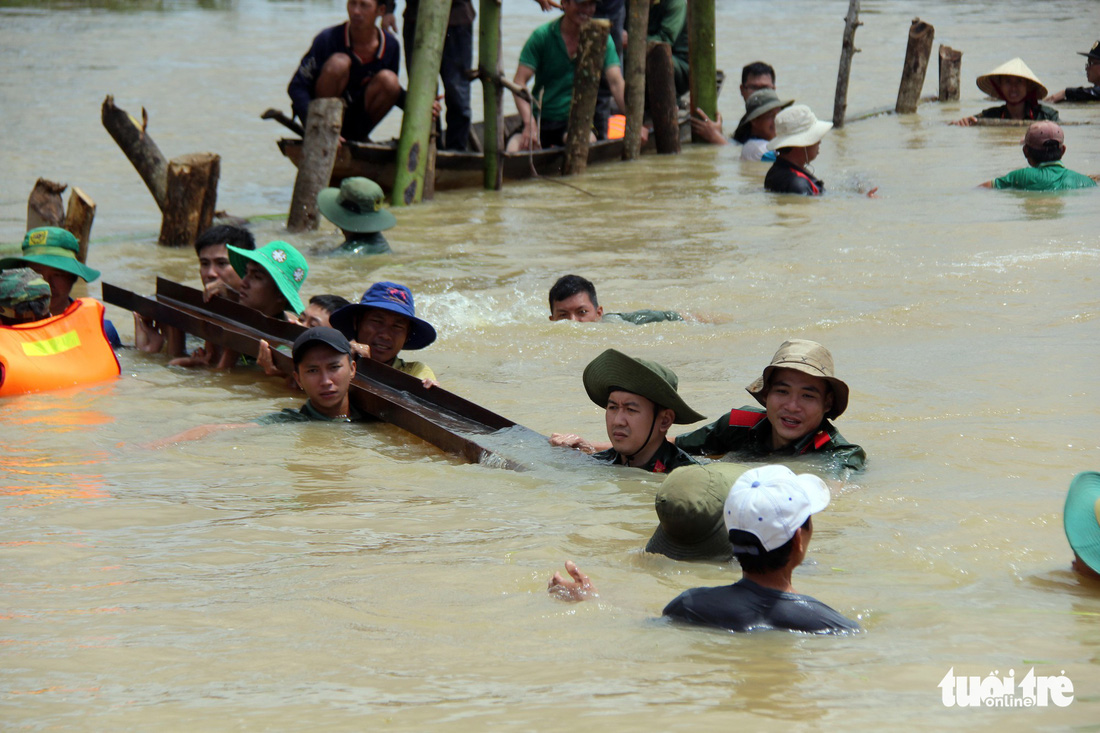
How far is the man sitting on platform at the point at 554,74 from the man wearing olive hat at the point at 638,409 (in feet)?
28.5

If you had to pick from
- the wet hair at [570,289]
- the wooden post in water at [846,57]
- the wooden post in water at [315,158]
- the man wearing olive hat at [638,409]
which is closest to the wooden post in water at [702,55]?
the wooden post in water at [846,57]

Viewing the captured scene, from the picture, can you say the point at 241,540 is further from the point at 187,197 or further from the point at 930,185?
the point at 930,185

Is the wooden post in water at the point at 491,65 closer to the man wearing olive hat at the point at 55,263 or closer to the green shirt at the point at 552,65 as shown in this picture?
the green shirt at the point at 552,65

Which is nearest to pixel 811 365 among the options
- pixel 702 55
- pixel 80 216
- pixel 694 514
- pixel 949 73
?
pixel 694 514

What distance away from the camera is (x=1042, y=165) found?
1182 centimetres

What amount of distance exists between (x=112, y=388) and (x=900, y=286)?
515 centimetres

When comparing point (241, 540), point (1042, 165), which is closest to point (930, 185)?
point (1042, 165)

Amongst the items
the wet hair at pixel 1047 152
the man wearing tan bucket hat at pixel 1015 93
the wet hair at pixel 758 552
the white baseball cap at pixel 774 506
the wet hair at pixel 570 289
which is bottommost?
the wet hair at pixel 570 289

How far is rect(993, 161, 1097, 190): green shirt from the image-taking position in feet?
38.6

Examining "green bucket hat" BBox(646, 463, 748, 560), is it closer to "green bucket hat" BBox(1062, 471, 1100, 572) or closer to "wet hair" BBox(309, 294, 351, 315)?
Answer: "green bucket hat" BBox(1062, 471, 1100, 572)

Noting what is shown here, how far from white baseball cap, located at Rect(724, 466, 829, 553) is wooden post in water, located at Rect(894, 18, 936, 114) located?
16515 mm

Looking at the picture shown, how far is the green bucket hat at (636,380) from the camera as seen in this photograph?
15.4ft

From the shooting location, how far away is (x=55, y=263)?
713 cm

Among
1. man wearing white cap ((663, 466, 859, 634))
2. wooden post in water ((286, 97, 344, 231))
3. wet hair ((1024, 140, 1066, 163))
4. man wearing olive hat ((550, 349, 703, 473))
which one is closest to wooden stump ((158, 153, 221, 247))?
wooden post in water ((286, 97, 344, 231))
